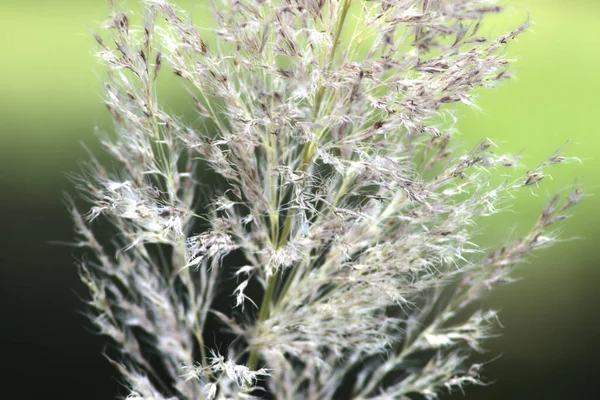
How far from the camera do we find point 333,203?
34.0 inches

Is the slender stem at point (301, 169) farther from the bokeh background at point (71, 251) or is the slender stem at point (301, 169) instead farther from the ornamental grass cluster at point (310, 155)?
the bokeh background at point (71, 251)

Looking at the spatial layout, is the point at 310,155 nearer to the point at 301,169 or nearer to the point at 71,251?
the point at 301,169

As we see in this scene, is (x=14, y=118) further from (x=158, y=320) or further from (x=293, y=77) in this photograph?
(x=293, y=77)

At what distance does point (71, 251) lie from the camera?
1849 mm

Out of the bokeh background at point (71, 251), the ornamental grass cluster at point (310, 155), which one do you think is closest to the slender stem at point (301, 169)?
the ornamental grass cluster at point (310, 155)

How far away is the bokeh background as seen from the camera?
186 cm

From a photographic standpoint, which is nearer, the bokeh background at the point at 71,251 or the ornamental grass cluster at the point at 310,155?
the ornamental grass cluster at the point at 310,155

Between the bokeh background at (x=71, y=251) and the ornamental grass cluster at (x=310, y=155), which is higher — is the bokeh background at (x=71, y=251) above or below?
below

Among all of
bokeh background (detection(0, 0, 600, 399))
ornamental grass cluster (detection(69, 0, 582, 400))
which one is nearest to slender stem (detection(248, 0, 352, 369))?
ornamental grass cluster (detection(69, 0, 582, 400))

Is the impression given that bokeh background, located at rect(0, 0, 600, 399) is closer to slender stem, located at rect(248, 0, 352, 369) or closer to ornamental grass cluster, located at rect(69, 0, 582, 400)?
ornamental grass cluster, located at rect(69, 0, 582, 400)

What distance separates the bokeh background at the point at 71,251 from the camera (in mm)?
1865

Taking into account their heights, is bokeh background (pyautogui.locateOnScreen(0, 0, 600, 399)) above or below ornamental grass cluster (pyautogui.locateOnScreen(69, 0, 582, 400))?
below

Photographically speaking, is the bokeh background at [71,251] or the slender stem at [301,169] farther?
the bokeh background at [71,251]

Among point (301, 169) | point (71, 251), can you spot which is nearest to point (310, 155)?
point (301, 169)
